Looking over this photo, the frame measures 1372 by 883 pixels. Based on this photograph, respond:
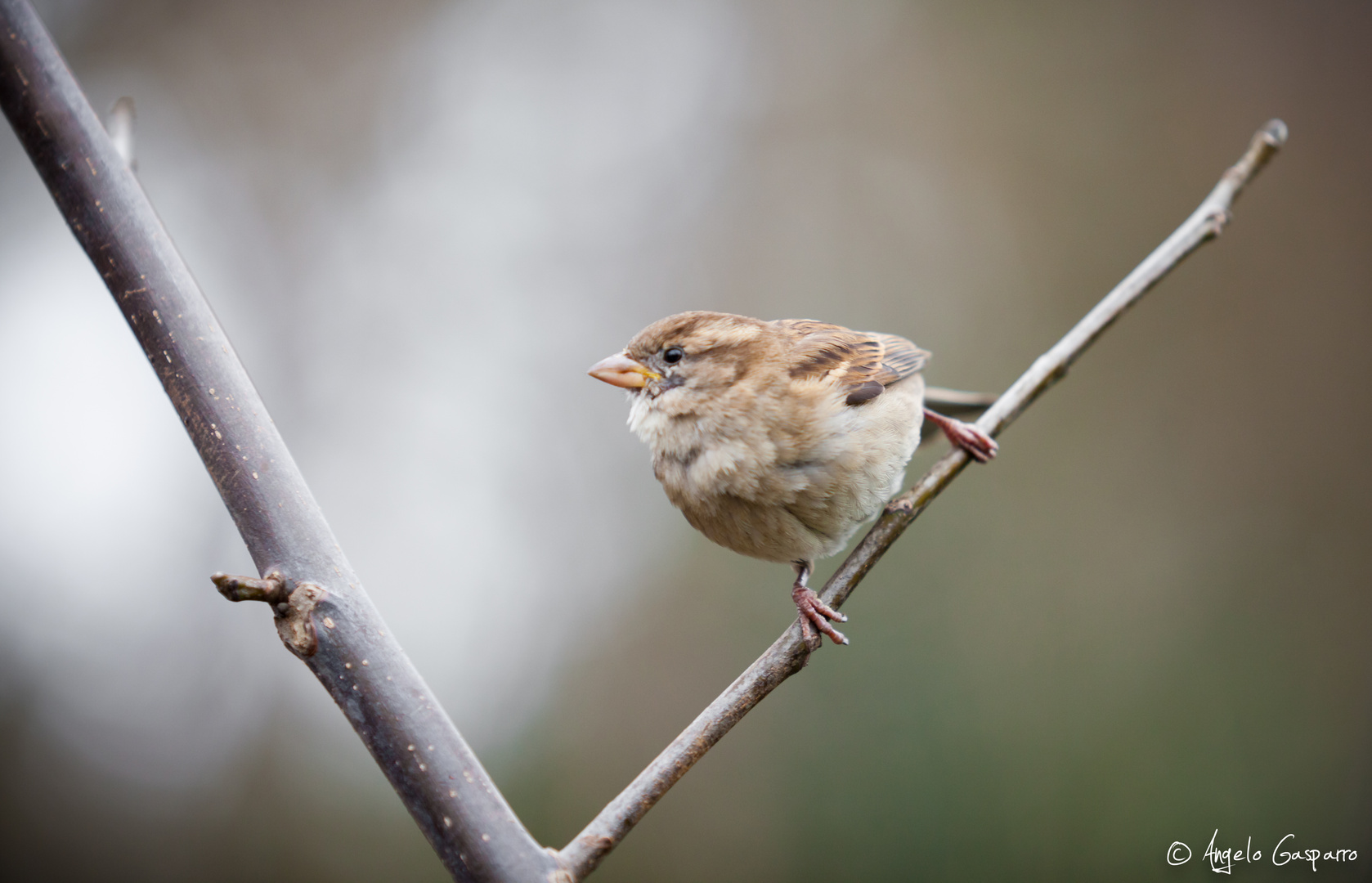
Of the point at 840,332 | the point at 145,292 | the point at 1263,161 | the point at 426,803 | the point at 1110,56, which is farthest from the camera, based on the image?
the point at 1110,56

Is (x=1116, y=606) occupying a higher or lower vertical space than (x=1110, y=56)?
lower

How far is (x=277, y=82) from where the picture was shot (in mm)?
6883

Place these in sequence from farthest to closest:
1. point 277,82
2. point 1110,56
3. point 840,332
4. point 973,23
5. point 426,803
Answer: point 277,82 → point 973,23 → point 1110,56 → point 840,332 → point 426,803

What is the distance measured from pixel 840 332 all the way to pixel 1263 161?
4.97 ft

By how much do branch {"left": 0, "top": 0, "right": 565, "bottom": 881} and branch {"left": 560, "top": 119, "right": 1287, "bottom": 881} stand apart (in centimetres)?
14

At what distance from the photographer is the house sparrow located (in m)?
2.44

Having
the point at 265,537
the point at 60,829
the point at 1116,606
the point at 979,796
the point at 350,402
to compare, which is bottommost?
the point at 979,796

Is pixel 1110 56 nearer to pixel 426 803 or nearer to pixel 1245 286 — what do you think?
pixel 1245 286

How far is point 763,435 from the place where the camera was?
247cm

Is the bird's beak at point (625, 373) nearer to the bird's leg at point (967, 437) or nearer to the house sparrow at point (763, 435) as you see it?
the house sparrow at point (763, 435)

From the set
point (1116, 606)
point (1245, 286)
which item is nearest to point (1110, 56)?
point (1245, 286)

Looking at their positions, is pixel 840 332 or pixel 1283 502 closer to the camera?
pixel 840 332

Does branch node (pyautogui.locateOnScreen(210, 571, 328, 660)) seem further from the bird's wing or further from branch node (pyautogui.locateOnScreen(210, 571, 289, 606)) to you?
the bird's wing

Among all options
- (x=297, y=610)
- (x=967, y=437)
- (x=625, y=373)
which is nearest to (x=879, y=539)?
(x=967, y=437)
